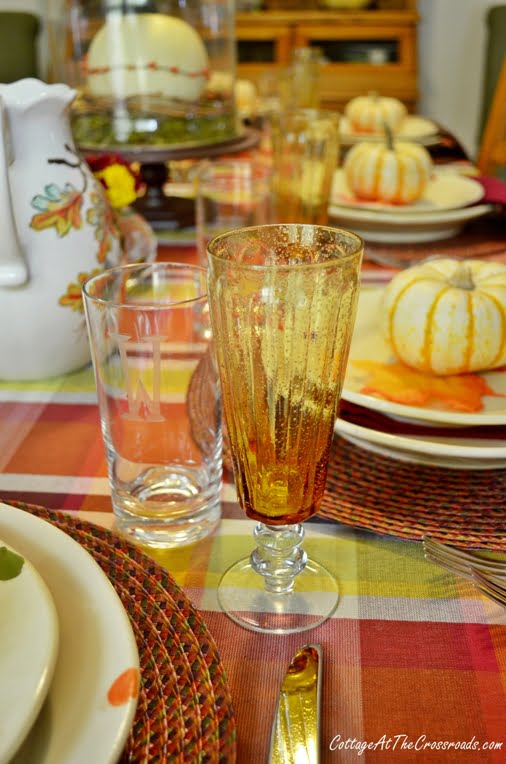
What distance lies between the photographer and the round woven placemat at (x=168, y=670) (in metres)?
0.33

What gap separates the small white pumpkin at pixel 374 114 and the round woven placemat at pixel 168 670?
57.4 inches

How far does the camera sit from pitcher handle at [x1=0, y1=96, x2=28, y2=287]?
0.63m

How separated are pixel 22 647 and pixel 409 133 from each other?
1624 mm

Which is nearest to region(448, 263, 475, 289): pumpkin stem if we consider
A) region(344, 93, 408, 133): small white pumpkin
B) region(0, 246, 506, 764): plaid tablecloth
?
region(0, 246, 506, 764): plaid tablecloth

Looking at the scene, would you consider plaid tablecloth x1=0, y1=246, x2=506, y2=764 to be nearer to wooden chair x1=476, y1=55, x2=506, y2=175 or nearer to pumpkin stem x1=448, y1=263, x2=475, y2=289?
pumpkin stem x1=448, y1=263, x2=475, y2=289

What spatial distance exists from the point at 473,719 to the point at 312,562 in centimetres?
14

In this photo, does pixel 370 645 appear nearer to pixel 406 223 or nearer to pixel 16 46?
pixel 406 223

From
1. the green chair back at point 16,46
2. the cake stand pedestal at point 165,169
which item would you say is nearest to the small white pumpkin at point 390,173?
the cake stand pedestal at point 165,169

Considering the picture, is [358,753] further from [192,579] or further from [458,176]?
[458,176]

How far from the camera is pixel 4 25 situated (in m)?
2.88

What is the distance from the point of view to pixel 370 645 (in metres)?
0.42

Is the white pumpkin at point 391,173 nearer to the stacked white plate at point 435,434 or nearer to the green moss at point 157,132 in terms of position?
the green moss at point 157,132

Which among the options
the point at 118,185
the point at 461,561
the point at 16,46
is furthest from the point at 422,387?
the point at 16,46

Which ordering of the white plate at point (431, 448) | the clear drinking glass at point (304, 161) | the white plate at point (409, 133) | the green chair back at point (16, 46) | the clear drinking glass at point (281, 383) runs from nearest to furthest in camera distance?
the clear drinking glass at point (281, 383)
the white plate at point (431, 448)
the clear drinking glass at point (304, 161)
the white plate at point (409, 133)
the green chair back at point (16, 46)
